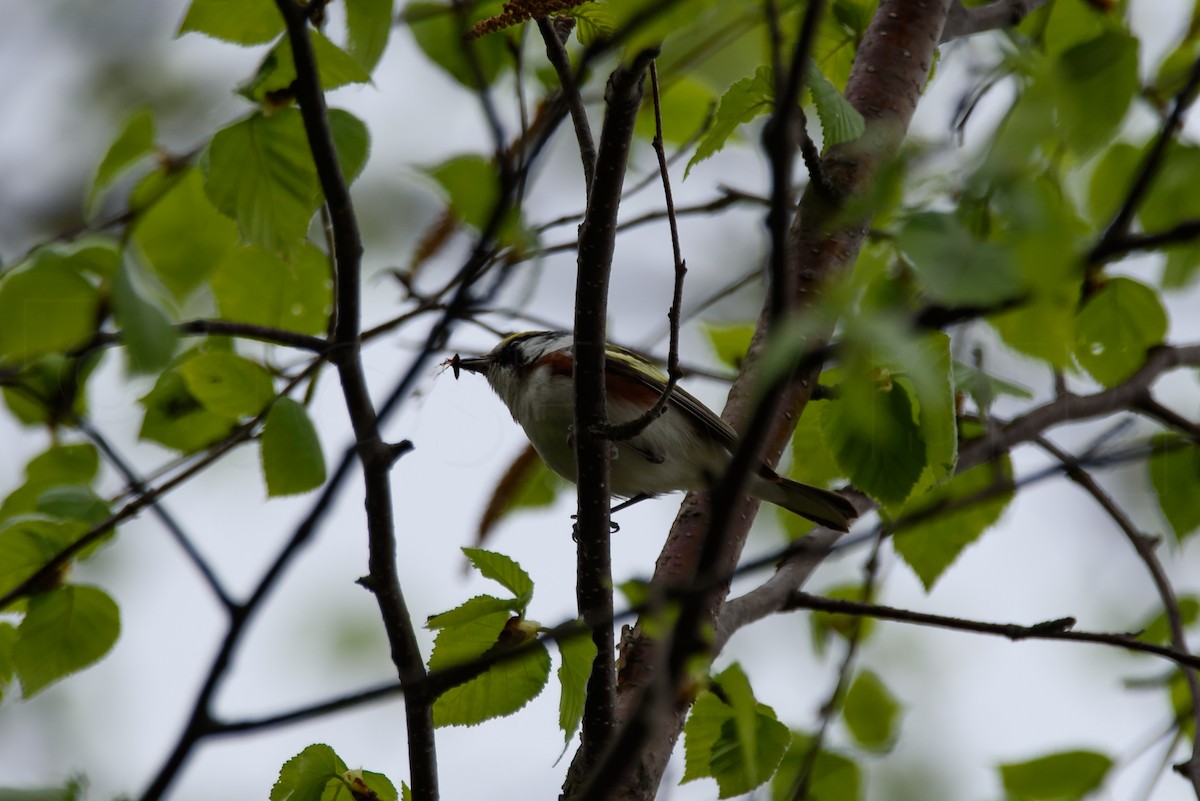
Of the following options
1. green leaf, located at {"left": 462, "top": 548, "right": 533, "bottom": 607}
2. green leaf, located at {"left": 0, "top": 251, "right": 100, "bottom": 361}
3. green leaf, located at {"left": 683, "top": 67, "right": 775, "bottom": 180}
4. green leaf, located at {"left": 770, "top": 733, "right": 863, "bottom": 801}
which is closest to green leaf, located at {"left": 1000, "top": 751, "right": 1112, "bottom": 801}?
green leaf, located at {"left": 770, "top": 733, "right": 863, "bottom": 801}

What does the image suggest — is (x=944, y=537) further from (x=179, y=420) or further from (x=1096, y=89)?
(x=179, y=420)

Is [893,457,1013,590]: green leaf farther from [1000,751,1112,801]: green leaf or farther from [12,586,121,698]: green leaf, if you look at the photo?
[12,586,121,698]: green leaf

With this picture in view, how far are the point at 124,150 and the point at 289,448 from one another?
2.95 ft

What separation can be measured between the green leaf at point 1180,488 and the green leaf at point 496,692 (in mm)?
1873

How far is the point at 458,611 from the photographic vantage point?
2041 millimetres

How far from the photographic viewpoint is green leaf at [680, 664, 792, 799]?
7.82ft

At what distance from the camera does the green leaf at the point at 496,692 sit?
6.82 ft

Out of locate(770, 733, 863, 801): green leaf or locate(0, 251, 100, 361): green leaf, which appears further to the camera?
locate(770, 733, 863, 801): green leaf

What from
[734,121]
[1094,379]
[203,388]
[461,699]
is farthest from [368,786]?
[1094,379]

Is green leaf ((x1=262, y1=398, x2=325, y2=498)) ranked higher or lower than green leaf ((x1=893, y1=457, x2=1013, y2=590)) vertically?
lower

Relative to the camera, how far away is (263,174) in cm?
222

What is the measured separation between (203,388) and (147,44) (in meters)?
5.56

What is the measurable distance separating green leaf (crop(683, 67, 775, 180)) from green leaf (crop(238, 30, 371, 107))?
70cm

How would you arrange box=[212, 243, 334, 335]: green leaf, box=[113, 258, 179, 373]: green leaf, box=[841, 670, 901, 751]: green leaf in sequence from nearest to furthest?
box=[113, 258, 179, 373]: green leaf
box=[212, 243, 334, 335]: green leaf
box=[841, 670, 901, 751]: green leaf
